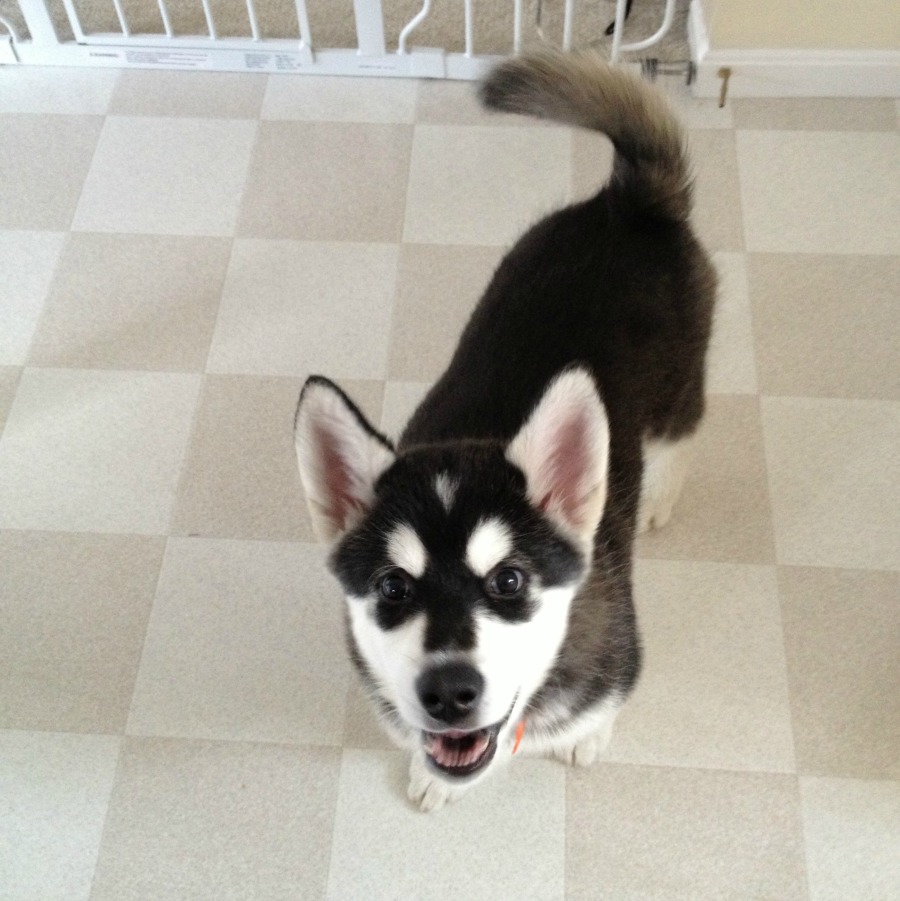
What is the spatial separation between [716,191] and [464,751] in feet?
5.80

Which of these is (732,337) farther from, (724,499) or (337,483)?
(337,483)

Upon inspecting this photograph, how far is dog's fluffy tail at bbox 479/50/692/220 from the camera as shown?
5.45 ft

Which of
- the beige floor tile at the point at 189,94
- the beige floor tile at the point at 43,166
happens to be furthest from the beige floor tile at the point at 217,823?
the beige floor tile at the point at 189,94

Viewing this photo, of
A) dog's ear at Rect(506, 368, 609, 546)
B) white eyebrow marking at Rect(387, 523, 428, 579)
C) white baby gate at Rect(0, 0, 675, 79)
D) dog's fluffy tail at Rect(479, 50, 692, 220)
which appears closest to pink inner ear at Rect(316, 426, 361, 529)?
white eyebrow marking at Rect(387, 523, 428, 579)

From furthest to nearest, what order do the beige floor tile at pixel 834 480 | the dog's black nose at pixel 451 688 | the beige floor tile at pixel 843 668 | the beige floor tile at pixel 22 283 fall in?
1. the beige floor tile at pixel 22 283
2. the beige floor tile at pixel 834 480
3. the beige floor tile at pixel 843 668
4. the dog's black nose at pixel 451 688

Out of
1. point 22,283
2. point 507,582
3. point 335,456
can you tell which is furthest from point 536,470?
point 22,283

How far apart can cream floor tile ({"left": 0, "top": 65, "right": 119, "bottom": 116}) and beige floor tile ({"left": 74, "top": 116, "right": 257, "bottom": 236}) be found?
115 mm

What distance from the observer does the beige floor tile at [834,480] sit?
196 cm

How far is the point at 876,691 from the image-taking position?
180 cm

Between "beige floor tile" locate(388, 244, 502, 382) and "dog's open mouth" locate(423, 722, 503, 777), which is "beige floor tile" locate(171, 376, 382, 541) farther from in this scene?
"dog's open mouth" locate(423, 722, 503, 777)

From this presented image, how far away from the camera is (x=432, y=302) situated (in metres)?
2.35

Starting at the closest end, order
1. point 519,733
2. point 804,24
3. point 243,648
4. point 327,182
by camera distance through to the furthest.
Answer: point 519,733 → point 243,648 → point 804,24 → point 327,182

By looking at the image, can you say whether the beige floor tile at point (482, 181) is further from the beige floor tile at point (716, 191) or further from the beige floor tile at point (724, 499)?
the beige floor tile at point (724, 499)

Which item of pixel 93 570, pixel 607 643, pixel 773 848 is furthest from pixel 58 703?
pixel 773 848
